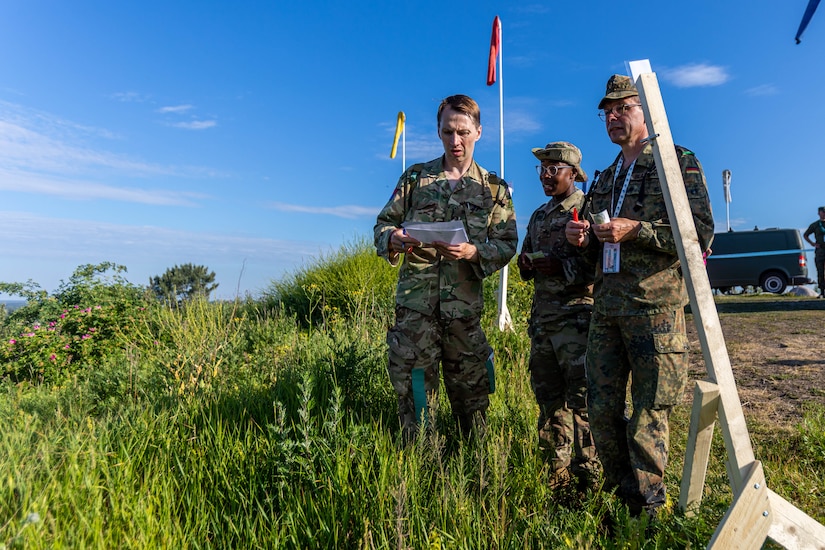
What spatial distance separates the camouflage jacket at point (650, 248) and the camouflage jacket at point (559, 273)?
13.8 inches

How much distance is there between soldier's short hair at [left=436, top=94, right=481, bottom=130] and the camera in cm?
335

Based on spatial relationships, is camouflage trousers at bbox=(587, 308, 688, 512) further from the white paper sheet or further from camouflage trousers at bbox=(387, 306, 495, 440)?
the white paper sheet

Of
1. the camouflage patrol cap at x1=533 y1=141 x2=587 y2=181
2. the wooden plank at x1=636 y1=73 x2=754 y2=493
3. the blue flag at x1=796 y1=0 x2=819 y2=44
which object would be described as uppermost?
the blue flag at x1=796 y1=0 x2=819 y2=44

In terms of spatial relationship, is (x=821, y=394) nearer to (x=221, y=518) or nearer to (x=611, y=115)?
(x=611, y=115)

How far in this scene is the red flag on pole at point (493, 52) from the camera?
8.77m

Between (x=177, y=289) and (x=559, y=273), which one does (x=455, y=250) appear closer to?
(x=559, y=273)

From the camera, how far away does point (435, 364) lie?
3465mm

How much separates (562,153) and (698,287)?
151 centimetres

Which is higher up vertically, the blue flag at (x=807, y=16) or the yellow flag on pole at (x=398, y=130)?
the yellow flag on pole at (x=398, y=130)

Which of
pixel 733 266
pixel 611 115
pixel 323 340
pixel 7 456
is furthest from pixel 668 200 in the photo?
pixel 733 266

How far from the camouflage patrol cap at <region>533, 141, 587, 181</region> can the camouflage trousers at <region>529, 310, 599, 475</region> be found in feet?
3.13

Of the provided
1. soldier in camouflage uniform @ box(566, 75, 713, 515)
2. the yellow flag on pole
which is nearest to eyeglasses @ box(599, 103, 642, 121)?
soldier in camouflage uniform @ box(566, 75, 713, 515)

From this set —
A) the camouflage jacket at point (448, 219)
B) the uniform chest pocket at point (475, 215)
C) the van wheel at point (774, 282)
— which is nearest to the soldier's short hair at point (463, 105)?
the camouflage jacket at point (448, 219)

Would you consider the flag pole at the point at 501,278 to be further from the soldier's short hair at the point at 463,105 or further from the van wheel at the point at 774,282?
the van wheel at the point at 774,282
